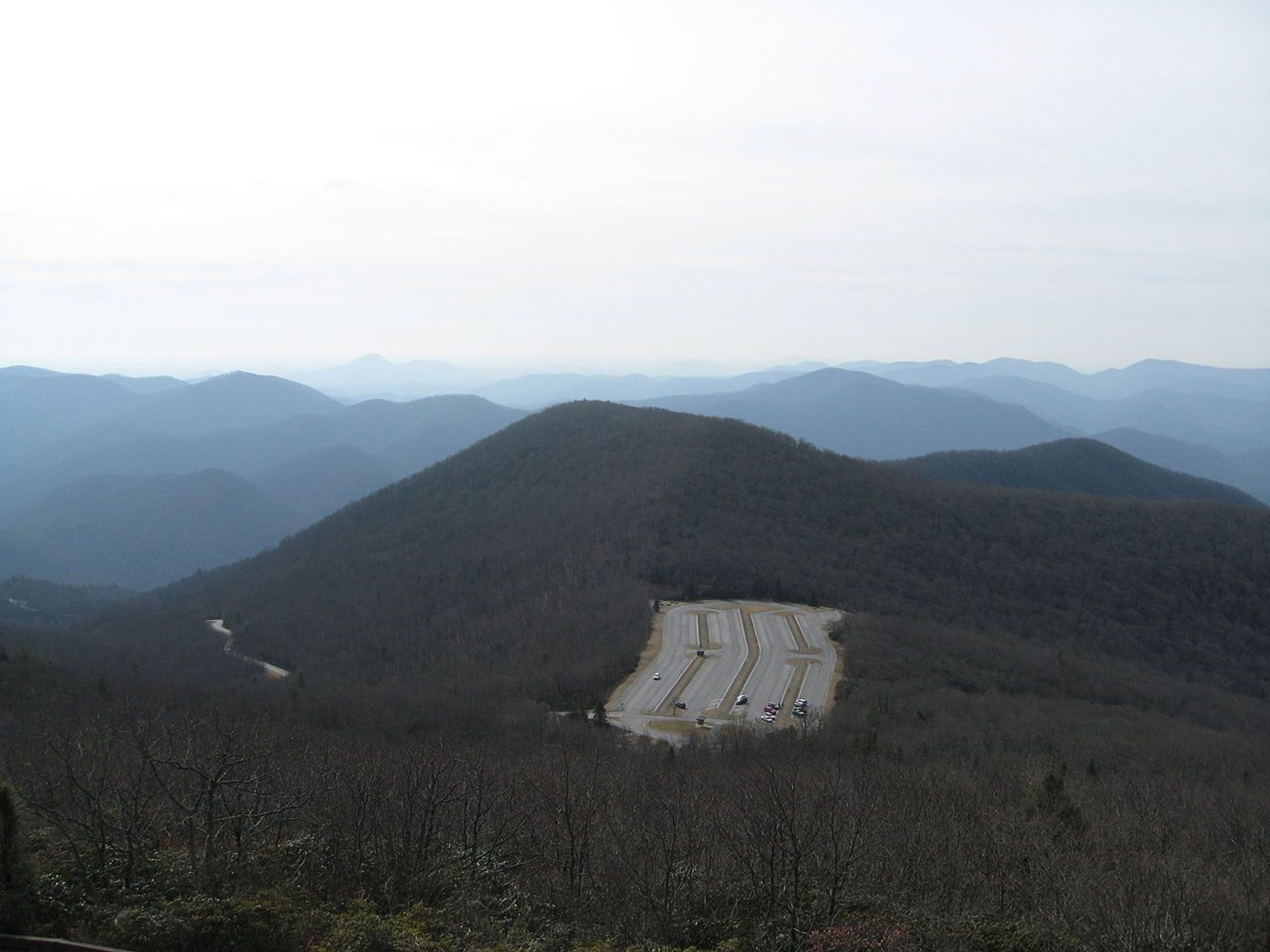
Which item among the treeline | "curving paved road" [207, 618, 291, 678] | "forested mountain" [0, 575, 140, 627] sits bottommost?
"forested mountain" [0, 575, 140, 627]

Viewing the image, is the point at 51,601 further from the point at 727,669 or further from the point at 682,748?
the point at 682,748

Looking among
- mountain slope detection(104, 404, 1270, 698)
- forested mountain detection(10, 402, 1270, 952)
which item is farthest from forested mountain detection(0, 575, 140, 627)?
forested mountain detection(10, 402, 1270, 952)

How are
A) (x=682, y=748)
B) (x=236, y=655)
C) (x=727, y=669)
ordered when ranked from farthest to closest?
(x=236, y=655)
(x=727, y=669)
(x=682, y=748)

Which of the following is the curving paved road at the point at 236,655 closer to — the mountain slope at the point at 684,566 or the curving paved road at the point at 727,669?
the mountain slope at the point at 684,566

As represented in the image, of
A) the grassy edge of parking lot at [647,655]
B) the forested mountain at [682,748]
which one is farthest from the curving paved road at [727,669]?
the forested mountain at [682,748]

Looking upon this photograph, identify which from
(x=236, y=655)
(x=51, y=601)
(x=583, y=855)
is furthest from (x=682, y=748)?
(x=51, y=601)

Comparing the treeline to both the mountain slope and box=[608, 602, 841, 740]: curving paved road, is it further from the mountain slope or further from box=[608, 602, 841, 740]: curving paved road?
the mountain slope

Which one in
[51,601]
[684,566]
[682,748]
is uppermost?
[684,566]
